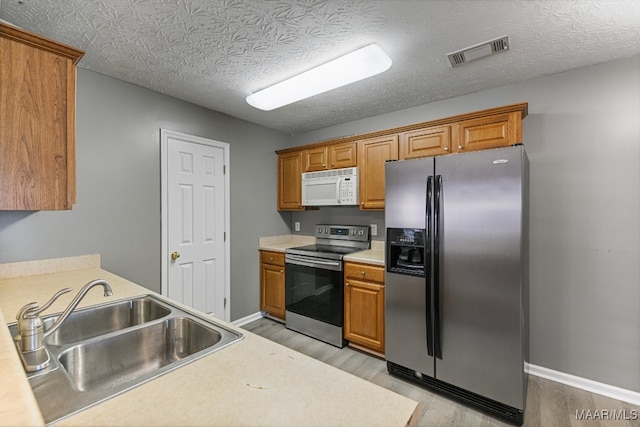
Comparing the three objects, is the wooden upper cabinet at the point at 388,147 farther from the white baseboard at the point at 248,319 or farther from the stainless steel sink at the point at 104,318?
the stainless steel sink at the point at 104,318

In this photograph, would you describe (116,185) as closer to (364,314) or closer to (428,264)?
(364,314)

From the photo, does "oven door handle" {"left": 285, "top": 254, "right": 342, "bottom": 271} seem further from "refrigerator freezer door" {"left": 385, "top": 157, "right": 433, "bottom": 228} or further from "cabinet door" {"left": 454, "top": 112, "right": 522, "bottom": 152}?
"cabinet door" {"left": 454, "top": 112, "right": 522, "bottom": 152}

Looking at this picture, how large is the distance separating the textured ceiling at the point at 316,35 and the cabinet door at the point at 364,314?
186 centimetres

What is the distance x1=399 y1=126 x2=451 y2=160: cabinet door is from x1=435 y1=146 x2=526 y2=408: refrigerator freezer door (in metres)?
0.45

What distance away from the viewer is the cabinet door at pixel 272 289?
3426mm

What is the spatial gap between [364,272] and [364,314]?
40 centimetres

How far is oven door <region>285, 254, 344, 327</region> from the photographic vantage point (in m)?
2.87

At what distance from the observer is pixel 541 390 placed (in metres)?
2.21

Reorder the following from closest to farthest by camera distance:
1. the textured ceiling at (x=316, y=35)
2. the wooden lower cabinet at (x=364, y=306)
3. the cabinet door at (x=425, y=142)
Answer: the textured ceiling at (x=316, y=35), the cabinet door at (x=425, y=142), the wooden lower cabinet at (x=364, y=306)

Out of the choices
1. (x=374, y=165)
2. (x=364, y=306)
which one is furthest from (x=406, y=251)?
(x=374, y=165)

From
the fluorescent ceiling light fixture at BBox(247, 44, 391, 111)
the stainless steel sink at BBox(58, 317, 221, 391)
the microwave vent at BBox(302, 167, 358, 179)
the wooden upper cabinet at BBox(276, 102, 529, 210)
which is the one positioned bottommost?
the stainless steel sink at BBox(58, 317, 221, 391)

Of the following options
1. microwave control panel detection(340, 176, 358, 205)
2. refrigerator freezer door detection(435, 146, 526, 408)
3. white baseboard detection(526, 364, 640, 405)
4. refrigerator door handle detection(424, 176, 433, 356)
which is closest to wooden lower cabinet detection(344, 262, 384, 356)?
refrigerator door handle detection(424, 176, 433, 356)

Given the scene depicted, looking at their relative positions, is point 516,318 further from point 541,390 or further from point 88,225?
point 88,225

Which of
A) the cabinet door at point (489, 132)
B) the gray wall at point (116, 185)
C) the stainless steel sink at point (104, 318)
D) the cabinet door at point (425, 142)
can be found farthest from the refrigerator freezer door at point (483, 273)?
the gray wall at point (116, 185)
